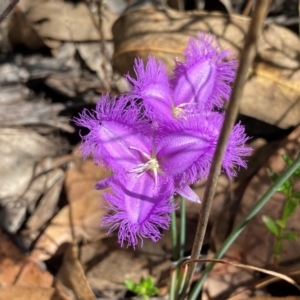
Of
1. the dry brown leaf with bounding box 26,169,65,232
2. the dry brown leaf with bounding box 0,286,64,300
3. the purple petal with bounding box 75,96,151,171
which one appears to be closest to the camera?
the purple petal with bounding box 75,96,151,171

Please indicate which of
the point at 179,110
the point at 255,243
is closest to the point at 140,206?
the point at 179,110

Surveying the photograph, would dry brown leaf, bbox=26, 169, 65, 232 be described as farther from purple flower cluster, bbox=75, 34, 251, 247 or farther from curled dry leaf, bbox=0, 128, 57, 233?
purple flower cluster, bbox=75, 34, 251, 247

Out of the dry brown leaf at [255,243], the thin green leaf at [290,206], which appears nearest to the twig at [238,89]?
the thin green leaf at [290,206]

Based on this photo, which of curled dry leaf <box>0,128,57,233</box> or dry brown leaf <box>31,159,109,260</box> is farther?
curled dry leaf <box>0,128,57,233</box>

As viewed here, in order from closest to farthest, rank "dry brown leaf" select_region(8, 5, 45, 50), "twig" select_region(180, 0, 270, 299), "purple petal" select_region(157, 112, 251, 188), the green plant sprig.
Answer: "twig" select_region(180, 0, 270, 299)
"purple petal" select_region(157, 112, 251, 188)
the green plant sprig
"dry brown leaf" select_region(8, 5, 45, 50)

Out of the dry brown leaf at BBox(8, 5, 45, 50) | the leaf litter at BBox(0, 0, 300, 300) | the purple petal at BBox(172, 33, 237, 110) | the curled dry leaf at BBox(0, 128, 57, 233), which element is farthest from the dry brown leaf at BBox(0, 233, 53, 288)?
the dry brown leaf at BBox(8, 5, 45, 50)

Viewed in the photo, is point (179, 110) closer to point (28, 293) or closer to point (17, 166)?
point (28, 293)

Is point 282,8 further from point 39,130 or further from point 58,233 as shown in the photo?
point 58,233

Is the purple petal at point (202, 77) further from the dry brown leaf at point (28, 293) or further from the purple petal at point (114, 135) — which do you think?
the dry brown leaf at point (28, 293)
